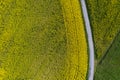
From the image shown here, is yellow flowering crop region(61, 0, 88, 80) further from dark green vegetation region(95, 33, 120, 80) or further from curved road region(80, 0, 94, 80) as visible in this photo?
dark green vegetation region(95, 33, 120, 80)

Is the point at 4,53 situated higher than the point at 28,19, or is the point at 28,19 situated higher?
the point at 28,19

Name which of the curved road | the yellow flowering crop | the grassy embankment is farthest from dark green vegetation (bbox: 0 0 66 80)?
the curved road

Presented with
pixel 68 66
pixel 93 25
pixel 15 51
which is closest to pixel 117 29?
pixel 93 25

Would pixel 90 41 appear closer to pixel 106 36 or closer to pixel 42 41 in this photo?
pixel 106 36

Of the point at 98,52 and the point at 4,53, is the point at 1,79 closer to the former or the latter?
the point at 4,53

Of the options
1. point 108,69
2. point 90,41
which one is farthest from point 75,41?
point 108,69

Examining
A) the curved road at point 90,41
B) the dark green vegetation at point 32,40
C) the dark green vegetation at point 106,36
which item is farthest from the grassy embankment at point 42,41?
the dark green vegetation at point 106,36
